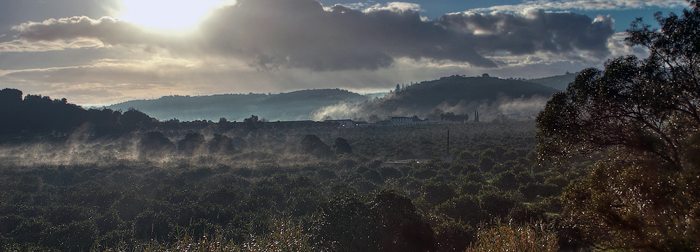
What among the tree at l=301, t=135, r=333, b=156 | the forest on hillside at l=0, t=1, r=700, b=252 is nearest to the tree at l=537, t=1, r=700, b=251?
the forest on hillside at l=0, t=1, r=700, b=252

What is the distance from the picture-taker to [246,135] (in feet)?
273

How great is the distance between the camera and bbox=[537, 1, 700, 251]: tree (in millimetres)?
6820

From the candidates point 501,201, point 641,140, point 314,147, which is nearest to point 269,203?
point 501,201

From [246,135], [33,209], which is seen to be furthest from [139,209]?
[246,135]

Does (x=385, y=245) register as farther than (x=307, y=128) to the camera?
No

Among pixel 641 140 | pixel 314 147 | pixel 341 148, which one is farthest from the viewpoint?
pixel 314 147

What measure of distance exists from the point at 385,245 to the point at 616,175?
5709 mm

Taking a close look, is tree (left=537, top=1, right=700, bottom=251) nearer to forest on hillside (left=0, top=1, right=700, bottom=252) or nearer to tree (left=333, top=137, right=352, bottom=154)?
forest on hillside (left=0, top=1, right=700, bottom=252)

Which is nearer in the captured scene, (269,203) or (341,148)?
(269,203)

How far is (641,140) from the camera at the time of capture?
803 centimetres

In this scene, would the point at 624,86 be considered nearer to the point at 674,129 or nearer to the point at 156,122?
the point at 674,129

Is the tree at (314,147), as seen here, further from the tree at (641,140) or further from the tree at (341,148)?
the tree at (641,140)

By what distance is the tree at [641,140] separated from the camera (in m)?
6.82

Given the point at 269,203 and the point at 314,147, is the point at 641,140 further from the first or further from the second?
the point at 314,147
